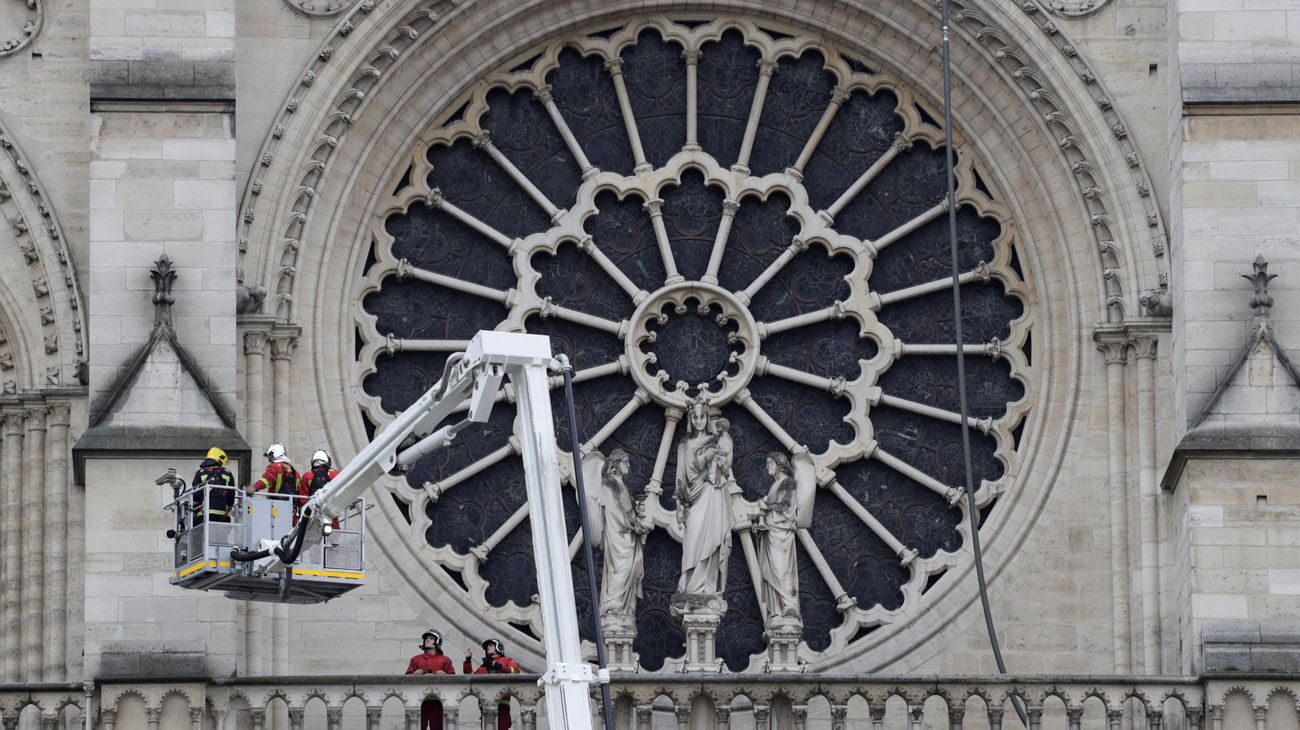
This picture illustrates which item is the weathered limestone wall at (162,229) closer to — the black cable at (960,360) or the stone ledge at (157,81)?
the stone ledge at (157,81)

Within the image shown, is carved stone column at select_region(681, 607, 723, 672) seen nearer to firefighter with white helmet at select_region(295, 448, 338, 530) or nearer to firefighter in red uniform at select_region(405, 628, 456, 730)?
firefighter in red uniform at select_region(405, 628, 456, 730)

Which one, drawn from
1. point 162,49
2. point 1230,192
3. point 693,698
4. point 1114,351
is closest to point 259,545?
point 693,698

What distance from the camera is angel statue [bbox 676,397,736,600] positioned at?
27609 millimetres

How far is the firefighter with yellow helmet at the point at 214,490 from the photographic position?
2442 cm

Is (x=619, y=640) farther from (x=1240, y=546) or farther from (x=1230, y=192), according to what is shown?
(x=1230, y=192)

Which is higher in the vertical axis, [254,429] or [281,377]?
[281,377]

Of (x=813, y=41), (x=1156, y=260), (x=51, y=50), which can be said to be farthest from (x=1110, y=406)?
(x=51, y=50)

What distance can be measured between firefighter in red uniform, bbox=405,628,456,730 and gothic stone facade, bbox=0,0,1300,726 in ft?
3.10

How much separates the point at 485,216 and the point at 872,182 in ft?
9.08

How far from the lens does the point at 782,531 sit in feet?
91.1

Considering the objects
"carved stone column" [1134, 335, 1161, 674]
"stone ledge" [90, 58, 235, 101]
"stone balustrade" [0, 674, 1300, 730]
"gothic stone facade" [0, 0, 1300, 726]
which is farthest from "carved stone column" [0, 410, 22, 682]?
"carved stone column" [1134, 335, 1161, 674]

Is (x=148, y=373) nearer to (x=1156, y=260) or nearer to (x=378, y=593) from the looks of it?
(x=378, y=593)

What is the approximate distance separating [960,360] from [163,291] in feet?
18.0

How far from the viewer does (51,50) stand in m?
28.8
